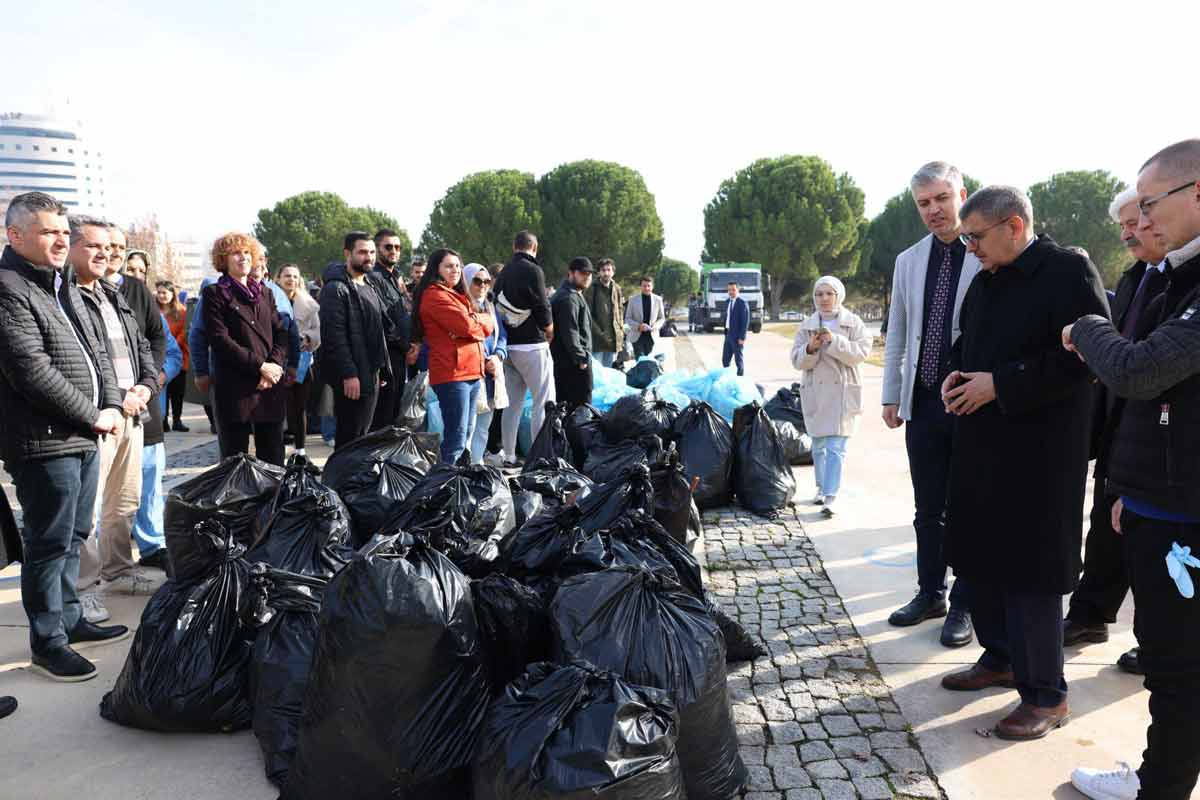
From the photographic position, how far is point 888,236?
5975cm

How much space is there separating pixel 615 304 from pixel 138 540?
6.18 m

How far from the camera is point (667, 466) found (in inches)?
152

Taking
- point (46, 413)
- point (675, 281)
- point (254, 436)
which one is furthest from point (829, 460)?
point (675, 281)

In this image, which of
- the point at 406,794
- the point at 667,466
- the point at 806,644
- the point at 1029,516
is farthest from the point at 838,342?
the point at 406,794

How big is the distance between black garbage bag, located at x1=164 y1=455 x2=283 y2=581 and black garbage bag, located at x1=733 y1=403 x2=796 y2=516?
3042 mm

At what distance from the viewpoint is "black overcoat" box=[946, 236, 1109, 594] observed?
8.12 ft

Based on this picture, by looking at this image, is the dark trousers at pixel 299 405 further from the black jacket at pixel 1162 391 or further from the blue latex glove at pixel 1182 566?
the blue latex glove at pixel 1182 566

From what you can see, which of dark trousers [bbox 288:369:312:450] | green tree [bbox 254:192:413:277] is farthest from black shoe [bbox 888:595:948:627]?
green tree [bbox 254:192:413:277]

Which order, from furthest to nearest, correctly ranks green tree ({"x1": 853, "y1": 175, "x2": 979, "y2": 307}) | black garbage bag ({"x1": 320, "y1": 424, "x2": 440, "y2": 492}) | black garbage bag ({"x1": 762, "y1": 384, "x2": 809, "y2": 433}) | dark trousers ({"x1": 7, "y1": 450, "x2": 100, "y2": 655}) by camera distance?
green tree ({"x1": 853, "y1": 175, "x2": 979, "y2": 307}) → black garbage bag ({"x1": 762, "y1": 384, "x2": 809, "y2": 433}) → black garbage bag ({"x1": 320, "y1": 424, "x2": 440, "y2": 492}) → dark trousers ({"x1": 7, "y1": 450, "x2": 100, "y2": 655})

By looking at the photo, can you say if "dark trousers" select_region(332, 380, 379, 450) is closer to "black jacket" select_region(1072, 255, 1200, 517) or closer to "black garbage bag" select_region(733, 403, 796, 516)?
"black garbage bag" select_region(733, 403, 796, 516)

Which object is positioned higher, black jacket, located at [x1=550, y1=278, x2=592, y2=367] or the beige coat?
black jacket, located at [x1=550, y1=278, x2=592, y2=367]

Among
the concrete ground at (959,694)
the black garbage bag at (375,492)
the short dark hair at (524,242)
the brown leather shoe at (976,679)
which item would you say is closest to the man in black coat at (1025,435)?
the concrete ground at (959,694)

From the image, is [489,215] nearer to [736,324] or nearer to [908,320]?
[736,324]

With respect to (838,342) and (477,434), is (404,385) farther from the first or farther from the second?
(838,342)
